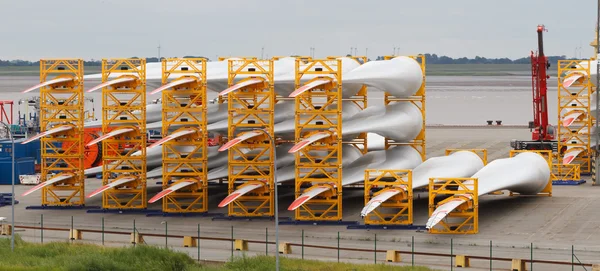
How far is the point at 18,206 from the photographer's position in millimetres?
76812

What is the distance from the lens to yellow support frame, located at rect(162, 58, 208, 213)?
2790 inches

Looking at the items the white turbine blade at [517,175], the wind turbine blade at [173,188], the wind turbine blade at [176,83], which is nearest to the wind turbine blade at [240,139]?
the wind turbine blade at [173,188]

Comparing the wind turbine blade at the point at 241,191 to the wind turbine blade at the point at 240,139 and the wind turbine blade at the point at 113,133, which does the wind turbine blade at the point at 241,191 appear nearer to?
the wind turbine blade at the point at 240,139

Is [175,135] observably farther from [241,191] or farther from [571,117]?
[571,117]

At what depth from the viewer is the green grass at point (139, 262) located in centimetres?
5019

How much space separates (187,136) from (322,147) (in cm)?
885

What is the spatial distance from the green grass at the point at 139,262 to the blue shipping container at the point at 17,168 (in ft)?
113

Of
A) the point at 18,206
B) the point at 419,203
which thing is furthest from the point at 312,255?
the point at 18,206

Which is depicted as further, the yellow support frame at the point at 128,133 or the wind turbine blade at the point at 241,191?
the yellow support frame at the point at 128,133

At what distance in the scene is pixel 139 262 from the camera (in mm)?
51750

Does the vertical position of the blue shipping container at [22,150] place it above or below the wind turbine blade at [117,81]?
below

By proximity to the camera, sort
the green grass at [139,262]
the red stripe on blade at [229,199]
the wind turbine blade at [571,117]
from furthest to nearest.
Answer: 1. the wind turbine blade at [571,117]
2. the red stripe on blade at [229,199]
3. the green grass at [139,262]

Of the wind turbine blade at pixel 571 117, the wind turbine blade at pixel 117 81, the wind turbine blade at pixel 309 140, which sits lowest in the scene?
the wind turbine blade at pixel 309 140

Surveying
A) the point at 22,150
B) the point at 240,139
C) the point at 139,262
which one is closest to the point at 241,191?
the point at 240,139
